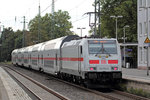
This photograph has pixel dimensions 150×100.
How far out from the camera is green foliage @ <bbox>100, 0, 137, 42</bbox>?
57000 millimetres

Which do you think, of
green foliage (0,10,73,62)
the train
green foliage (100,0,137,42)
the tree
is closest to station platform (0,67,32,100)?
the train

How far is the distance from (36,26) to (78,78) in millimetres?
87018

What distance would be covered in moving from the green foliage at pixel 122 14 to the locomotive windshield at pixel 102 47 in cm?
3779

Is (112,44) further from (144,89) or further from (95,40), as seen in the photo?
(144,89)

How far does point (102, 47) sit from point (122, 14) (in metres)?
38.7

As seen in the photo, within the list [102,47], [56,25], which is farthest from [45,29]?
[102,47]

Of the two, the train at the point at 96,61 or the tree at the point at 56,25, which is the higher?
the tree at the point at 56,25

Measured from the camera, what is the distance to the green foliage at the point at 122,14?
5700 cm

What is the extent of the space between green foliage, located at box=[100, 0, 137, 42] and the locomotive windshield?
37.8m

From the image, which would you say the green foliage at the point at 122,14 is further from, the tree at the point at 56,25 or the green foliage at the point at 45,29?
the tree at the point at 56,25

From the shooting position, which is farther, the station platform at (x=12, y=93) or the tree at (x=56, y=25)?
the tree at (x=56, y=25)

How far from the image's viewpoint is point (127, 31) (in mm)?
58438

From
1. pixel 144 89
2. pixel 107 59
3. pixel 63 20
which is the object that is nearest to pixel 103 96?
pixel 144 89

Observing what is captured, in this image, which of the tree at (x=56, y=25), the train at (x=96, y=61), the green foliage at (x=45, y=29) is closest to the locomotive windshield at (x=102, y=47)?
the train at (x=96, y=61)
